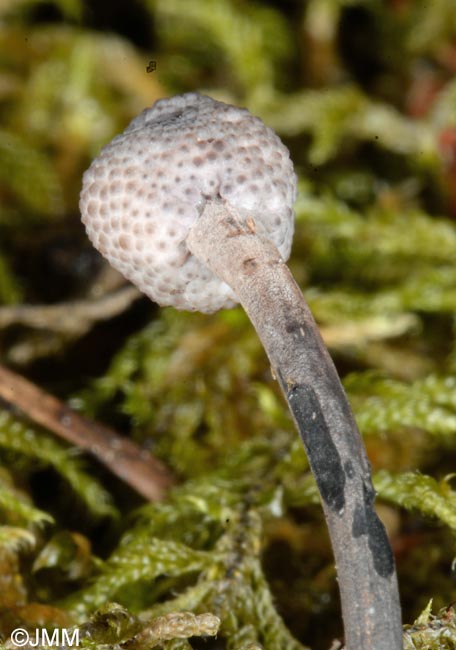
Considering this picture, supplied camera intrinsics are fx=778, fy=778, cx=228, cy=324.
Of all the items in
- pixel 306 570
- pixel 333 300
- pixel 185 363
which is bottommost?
pixel 306 570

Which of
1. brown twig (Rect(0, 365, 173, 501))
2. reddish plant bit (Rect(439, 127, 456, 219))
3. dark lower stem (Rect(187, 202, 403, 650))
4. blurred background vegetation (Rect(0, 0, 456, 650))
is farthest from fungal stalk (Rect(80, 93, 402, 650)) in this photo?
reddish plant bit (Rect(439, 127, 456, 219))

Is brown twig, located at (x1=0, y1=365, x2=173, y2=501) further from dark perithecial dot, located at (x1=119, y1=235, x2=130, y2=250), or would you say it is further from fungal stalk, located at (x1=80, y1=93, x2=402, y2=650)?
dark perithecial dot, located at (x1=119, y1=235, x2=130, y2=250)

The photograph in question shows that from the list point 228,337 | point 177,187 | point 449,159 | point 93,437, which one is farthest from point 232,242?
point 449,159

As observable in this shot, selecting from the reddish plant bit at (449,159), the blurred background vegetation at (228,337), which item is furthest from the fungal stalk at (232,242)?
the reddish plant bit at (449,159)

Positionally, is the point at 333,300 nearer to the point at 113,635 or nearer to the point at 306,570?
the point at 306,570

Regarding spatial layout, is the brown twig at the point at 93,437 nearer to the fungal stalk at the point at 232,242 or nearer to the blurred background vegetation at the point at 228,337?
the blurred background vegetation at the point at 228,337

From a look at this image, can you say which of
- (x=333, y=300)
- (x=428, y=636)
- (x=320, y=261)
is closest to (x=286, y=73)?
(x=320, y=261)
